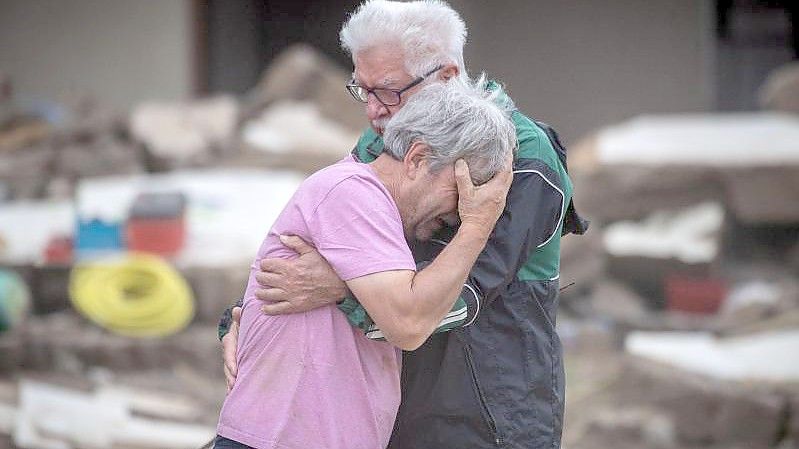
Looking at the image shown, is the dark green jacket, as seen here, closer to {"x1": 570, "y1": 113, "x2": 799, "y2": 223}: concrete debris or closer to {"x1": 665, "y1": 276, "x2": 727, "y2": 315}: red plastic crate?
{"x1": 665, "y1": 276, "x2": 727, "y2": 315}: red plastic crate

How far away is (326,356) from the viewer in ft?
8.21

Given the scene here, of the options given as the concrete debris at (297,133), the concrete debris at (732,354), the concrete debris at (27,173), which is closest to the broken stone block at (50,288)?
the concrete debris at (27,173)

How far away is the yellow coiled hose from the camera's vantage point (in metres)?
7.33

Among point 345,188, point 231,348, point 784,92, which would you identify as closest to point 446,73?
point 345,188

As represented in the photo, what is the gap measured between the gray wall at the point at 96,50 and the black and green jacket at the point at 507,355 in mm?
9662

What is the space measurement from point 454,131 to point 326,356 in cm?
51

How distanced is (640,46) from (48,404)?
23.0 ft

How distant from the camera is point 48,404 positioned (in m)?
6.55

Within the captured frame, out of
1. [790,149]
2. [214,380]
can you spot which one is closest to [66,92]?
[214,380]

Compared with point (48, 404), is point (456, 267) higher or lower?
higher

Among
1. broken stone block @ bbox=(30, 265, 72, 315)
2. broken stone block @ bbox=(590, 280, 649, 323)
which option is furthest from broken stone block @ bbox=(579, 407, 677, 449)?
broken stone block @ bbox=(30, 265, 72, 315)

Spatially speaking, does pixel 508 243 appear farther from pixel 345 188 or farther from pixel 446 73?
pixel 446 73

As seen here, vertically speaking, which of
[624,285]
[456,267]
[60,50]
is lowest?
[624,285]

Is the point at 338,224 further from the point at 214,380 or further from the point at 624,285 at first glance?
the point at 624,285
